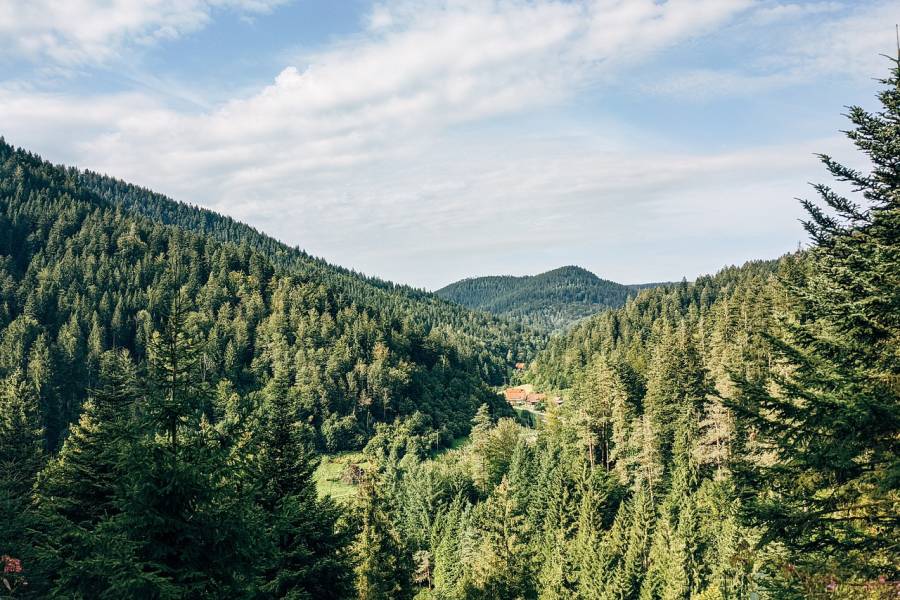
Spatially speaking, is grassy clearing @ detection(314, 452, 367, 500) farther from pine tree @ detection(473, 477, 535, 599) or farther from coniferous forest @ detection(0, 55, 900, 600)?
pine tree @ detection(473, 477, 535, 599)

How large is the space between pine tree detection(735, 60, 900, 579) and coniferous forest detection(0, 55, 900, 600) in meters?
0.06

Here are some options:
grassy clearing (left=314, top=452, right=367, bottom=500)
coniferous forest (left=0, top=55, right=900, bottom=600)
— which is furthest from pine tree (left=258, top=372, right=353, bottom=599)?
grassy clearing (left=314, top=452, right=367, bottom=500)

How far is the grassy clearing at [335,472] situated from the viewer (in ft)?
278

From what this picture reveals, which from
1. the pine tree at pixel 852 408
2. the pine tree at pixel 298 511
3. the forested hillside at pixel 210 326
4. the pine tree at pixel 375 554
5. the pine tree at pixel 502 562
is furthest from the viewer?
the forested hillside at pixel 210 326

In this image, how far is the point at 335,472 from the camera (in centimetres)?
9481

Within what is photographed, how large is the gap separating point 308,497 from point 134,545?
29.2ft

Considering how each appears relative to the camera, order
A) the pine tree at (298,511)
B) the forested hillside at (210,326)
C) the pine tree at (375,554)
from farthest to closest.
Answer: the forested hillside at (210,326) → the pine tree at (375,554) → the pine tree at (298,511)

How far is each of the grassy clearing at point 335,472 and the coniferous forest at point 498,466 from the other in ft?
10.5

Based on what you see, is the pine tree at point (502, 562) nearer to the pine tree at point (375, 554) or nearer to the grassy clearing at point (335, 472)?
the pine tree at point (375, 554)

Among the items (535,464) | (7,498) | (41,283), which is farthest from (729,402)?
(41,283)

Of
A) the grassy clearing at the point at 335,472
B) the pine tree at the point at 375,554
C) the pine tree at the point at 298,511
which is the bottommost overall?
the grassy clearing at the point at 335,472

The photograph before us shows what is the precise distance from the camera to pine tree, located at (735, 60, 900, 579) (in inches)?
345

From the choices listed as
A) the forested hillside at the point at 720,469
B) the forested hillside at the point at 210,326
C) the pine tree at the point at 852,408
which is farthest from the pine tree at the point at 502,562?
the forested hillside at the point at 210,326

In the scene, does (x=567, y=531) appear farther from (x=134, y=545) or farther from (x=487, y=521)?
(x=134, y=545)
